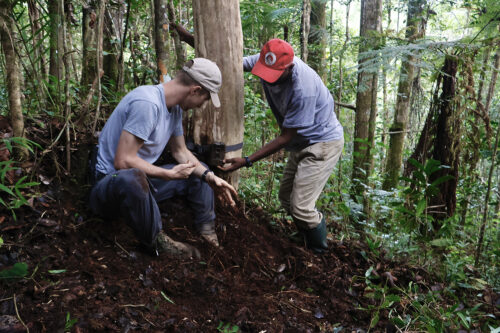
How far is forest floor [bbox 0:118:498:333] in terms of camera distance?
2115 millimetres

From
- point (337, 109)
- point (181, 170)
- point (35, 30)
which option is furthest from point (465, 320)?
point (35, 30)

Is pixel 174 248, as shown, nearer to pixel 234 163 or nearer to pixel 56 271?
pixel 56 271

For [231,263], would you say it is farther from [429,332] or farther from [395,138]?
[395,138]

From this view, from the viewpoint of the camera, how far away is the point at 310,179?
→ 3.65 m

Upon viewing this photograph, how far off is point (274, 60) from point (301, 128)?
71 cm

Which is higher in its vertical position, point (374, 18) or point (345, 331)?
point (374, 18)

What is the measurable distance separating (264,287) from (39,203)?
6.46 feet

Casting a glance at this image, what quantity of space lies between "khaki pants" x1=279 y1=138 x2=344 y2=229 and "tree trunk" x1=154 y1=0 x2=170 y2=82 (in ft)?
6.57

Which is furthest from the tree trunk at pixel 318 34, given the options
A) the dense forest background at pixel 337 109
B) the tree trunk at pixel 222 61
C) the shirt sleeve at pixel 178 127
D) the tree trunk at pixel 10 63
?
the tree trunk at pixel 10 63

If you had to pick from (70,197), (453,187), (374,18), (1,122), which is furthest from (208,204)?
(374,18)

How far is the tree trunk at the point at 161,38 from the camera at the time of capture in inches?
171

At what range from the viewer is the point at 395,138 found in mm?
7074

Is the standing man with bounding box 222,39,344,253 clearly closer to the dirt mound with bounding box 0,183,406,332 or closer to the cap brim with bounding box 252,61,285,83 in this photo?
the cap brim with bounding box 252,61,285,83

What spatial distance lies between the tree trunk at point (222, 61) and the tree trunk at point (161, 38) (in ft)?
3.34
